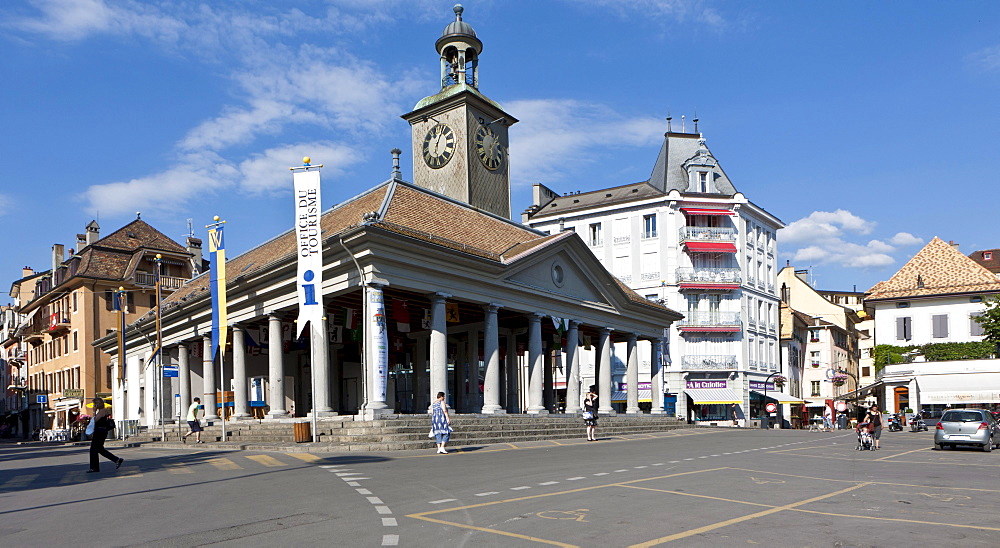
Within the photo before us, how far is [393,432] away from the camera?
26.2 m

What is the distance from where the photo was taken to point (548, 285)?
3797cm

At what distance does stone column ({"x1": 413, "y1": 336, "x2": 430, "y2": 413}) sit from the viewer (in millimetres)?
44250

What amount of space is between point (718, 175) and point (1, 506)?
5921 cm

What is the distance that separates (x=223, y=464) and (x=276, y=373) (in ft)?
43.5

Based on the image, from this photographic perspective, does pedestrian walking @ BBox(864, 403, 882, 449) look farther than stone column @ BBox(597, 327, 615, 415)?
No

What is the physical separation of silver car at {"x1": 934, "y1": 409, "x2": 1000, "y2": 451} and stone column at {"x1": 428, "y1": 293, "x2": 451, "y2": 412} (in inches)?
669

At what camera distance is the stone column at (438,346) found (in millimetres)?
30172

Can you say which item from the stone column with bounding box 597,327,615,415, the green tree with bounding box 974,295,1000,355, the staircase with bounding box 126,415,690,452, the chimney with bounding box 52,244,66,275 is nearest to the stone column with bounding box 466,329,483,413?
the staircase with bounding box 126,415,690,452

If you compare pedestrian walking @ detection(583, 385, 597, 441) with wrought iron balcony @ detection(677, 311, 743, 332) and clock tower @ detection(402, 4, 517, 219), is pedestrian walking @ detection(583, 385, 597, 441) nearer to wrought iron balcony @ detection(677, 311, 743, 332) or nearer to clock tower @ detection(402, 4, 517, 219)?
clock tower @ detection(402, 4, 517, 219)

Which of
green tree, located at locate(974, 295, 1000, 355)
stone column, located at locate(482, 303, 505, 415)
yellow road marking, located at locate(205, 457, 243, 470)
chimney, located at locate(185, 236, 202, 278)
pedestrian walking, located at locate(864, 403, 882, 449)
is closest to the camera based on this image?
yellow road marking, located at locate(205, 457, 243, 470)

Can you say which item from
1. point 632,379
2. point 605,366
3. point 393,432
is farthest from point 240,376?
point 632,379

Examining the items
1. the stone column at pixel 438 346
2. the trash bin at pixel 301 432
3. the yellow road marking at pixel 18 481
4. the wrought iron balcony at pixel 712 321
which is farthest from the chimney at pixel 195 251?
the yellow road marking at pixel 18 481

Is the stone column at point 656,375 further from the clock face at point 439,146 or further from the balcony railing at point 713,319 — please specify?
the clock face at point 439,146

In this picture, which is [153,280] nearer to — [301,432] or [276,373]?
[276,373]
